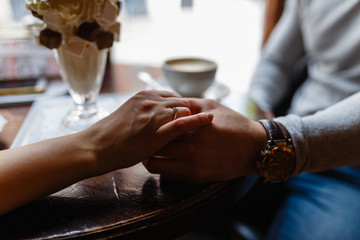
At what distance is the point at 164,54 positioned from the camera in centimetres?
334

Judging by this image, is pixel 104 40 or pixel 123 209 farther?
pixel 104 40

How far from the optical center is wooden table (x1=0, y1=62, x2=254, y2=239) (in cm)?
38

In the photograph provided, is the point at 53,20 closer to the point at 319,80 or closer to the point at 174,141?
the point at 174,141

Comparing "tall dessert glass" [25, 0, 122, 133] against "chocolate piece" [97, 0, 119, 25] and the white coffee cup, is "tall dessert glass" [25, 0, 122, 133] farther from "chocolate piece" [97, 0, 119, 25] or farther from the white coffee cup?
the white coffee cup

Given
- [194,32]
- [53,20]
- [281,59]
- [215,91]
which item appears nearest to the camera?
[53,20]

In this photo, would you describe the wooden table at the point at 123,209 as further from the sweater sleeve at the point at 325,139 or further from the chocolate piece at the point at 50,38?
the chocolate piece at the point at 50,38

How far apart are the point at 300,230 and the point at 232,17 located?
3.96 m

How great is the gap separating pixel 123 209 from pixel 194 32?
12.5 feet

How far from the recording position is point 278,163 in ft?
1.69

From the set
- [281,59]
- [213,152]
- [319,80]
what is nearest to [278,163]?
[213,152]

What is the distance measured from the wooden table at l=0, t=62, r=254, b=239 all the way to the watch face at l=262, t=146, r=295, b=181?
45mm

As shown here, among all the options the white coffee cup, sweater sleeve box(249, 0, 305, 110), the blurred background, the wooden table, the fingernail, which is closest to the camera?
the wooden table

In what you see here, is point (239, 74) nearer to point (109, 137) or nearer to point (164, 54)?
point (164, 54)

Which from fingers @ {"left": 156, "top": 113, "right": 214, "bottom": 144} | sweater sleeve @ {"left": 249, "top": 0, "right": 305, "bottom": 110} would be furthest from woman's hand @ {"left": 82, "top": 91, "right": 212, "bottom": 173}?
sweater sleeve @ {"left": 249, "top": 0, "right": 305, "bottom": 110}
